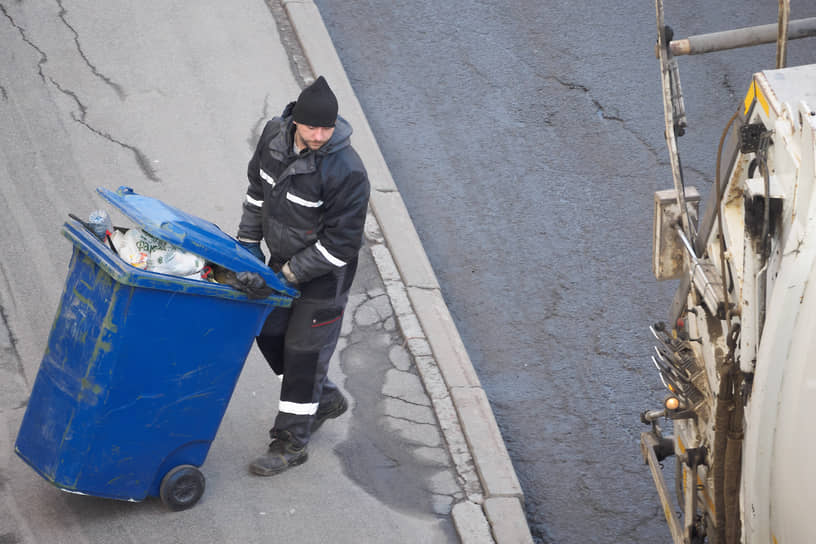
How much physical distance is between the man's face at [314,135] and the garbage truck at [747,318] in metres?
1.40

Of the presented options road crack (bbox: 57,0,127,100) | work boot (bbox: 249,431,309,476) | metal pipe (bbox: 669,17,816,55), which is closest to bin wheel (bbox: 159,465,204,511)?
work boot (bbox: 249,431,309,476)

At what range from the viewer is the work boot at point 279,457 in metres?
4.79

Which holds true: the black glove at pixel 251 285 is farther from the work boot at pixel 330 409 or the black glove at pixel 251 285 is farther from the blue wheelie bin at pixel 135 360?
the work boot at pixel 330 409

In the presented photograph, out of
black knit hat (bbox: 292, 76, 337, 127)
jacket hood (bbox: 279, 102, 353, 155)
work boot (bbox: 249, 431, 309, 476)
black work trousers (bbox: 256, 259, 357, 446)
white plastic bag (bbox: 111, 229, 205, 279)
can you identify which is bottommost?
work boot (bbox: 249, 431, 309, 476)

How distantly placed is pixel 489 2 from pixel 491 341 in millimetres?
4142

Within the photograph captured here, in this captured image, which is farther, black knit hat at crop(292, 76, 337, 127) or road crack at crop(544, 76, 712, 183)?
road crack at crop(544, 76, 712, 183)

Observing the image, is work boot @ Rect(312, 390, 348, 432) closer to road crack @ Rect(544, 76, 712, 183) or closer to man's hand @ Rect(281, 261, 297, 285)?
man's hand @ Rect(281, 261, 297, 285)

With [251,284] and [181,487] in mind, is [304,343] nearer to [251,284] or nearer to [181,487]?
[251,284]

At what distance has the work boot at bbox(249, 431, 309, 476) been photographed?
4.79 metres

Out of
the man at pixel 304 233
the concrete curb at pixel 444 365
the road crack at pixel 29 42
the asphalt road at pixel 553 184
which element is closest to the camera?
the man at pixel 304 233

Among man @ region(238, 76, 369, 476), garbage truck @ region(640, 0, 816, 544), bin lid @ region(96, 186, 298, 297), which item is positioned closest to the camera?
garbage truck @ region(640, 0, 816, 544)

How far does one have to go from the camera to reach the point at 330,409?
5.15 metres

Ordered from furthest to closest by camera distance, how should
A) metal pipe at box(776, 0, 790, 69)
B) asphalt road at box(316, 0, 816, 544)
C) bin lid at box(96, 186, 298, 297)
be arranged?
asphalt road at box(316, 0, 816, 544), bin lid at box(96, 186, 298, 297), metal pipe at box(776, 0, 790, 69)

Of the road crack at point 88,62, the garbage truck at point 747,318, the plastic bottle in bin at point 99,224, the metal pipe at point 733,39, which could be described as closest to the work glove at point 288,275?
the plastic bottle in bin at point 99,224
